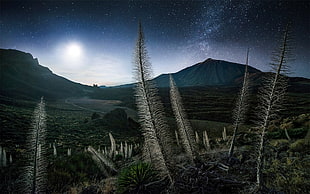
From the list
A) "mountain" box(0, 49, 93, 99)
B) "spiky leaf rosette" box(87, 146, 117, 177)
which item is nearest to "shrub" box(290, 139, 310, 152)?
"spiky leaf rosette" box(87, 146, 117, 177)

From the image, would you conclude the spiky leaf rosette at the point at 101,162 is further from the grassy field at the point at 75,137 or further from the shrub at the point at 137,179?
the shrub at the point at 137,179

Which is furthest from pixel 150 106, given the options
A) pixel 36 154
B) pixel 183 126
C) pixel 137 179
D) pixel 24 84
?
pixel 24 84

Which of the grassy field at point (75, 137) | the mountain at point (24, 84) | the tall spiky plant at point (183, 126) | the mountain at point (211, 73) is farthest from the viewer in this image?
the mountain at point (211, 73)

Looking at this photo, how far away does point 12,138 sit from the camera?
475cm

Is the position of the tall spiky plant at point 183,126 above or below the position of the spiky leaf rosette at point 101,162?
above

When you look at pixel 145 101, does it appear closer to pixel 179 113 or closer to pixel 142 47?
pixel 142 47

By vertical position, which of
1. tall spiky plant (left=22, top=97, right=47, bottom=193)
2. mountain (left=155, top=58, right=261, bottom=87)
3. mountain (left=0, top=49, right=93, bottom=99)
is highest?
mountain (left=155, top=58, right=261, bottom=87)

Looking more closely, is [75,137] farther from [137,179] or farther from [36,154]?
[137,179]

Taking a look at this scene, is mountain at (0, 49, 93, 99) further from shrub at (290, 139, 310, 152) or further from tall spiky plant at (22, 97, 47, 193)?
shrub at (290, 139, 310, 152)

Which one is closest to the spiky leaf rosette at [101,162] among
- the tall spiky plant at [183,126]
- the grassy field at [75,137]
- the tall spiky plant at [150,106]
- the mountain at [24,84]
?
the grassy field at [75,137]

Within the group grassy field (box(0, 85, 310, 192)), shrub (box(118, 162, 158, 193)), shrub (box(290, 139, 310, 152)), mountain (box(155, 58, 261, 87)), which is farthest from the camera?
mountain (box(155, 58, 261, 87))

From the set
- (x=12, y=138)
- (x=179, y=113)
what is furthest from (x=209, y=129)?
(x=12, y=138)

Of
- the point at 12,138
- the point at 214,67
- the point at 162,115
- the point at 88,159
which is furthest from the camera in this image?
the point at 214,67

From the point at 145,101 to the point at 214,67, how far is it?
4755 inches
